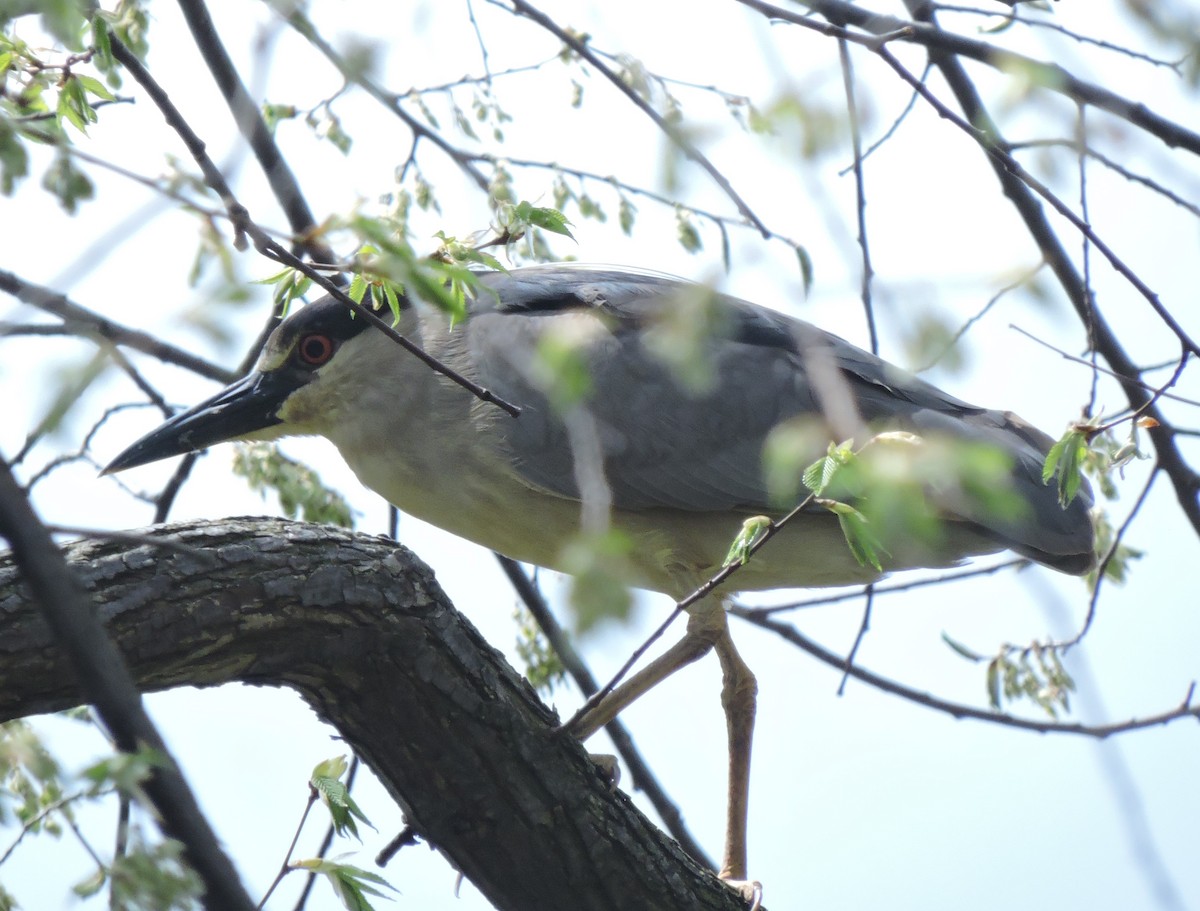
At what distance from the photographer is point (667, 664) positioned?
3.29m

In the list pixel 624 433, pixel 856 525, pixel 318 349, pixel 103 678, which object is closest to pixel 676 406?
pixel 624 433

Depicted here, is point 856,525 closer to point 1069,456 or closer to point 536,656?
point 1069,456

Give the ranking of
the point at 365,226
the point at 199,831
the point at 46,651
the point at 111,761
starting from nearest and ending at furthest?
1. the point at 199,831
2. the point at 111,761
3. the point at 365,226
4. the point at 46,651

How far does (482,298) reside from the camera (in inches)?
142

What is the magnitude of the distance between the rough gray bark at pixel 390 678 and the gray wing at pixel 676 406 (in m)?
0.90

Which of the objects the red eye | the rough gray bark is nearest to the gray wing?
the red eye

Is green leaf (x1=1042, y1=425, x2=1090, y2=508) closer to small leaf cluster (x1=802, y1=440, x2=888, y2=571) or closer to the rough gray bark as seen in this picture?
small leaf cluster (x1=802, y1=440, x2=888, y2=571)

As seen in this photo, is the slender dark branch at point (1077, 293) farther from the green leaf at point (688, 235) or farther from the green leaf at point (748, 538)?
the green leaf at point (748, 538)

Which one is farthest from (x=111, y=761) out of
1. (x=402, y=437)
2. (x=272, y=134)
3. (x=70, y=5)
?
(x=272, y=134)

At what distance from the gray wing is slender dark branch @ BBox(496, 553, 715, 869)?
0.55 m

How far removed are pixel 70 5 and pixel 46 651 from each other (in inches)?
45.4

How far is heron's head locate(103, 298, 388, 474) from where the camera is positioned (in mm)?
3586

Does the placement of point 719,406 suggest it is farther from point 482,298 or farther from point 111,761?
point 111,761

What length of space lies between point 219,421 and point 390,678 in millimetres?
1480
